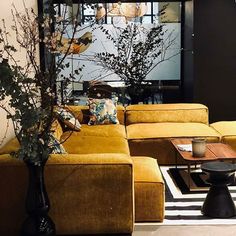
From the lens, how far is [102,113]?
6.05 m

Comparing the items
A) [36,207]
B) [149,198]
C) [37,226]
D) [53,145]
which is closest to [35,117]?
[53,145]

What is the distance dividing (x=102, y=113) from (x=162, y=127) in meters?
0.79

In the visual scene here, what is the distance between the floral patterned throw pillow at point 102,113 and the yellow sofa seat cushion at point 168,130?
0.25m

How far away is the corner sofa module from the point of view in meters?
5.43

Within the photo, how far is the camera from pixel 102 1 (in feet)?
Answer: 23.2

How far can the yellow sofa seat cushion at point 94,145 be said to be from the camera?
15.3 ft

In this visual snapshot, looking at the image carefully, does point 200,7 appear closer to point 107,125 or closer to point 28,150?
point 107,125

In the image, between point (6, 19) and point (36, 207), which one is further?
point (6, 19)

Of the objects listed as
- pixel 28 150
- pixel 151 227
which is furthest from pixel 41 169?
pixel 151 227

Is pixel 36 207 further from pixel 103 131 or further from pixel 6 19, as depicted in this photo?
pixel 103 131

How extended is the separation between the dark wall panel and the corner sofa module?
961 millimetres

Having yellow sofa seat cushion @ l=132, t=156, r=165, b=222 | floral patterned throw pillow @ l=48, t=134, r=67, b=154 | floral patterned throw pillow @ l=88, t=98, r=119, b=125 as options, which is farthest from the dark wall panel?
floral patterned throw pillow @ l=48, t=134, r=67, b=154

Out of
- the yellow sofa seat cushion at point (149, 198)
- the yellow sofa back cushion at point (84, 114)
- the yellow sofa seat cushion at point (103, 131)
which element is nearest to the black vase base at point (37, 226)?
the yellow sofa seat cushion at point (149, 198)

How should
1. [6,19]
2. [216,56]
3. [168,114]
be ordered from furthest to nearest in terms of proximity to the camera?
[216,56] < [168,114] < [6,19]
